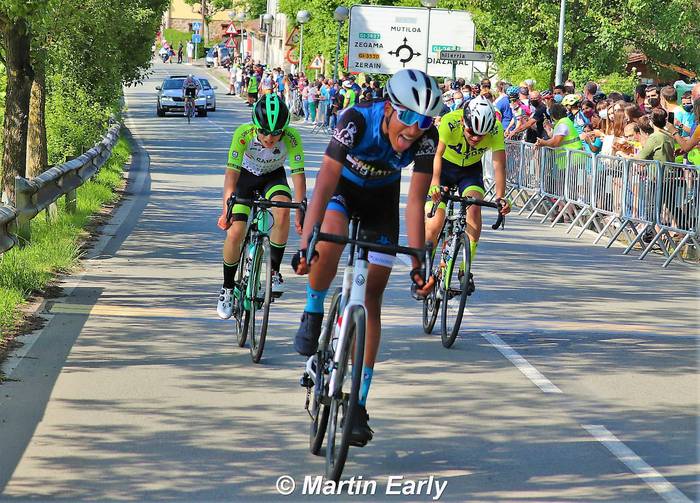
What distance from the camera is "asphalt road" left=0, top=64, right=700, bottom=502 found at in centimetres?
669

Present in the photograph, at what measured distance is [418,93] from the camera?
22.1ft

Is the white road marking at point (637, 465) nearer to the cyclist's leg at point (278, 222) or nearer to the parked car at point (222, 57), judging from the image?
the cyclist's leg at point (278, 222)

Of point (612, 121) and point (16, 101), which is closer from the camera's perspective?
point (16, 101)

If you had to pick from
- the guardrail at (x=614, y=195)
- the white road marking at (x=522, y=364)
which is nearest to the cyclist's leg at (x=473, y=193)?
the white road marking at (x=522, y=364)

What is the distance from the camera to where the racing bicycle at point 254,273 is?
951 centimetres

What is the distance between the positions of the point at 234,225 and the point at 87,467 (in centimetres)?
377

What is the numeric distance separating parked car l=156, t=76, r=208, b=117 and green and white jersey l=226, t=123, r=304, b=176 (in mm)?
46800

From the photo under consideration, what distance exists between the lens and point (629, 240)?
1806 centimetres

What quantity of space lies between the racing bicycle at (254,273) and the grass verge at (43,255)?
1.66m

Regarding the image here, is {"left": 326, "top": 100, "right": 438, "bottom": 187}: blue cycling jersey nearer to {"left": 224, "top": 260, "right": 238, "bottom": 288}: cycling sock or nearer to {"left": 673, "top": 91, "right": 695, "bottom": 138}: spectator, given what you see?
{"left": 224, "top": 260, "right": 238, "bottom": 288}: cycling sock

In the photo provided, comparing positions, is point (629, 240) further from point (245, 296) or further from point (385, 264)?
point (385, 264)

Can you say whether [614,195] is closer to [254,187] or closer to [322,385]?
[254,187]

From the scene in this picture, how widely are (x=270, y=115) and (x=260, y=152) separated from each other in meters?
0.45

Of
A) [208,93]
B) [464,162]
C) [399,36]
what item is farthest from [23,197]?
[208,93]
